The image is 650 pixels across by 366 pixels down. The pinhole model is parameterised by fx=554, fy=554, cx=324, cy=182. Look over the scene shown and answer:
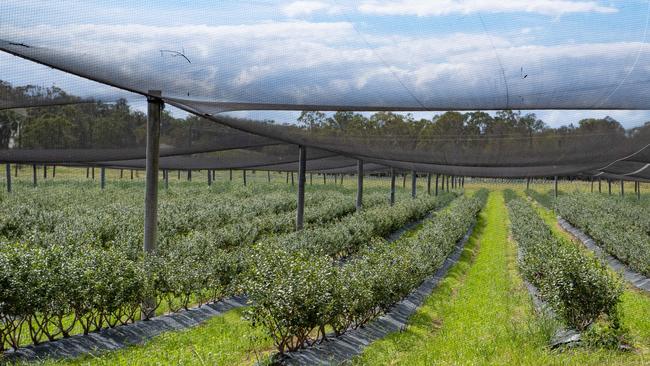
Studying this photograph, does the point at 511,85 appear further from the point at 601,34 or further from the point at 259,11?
the point at 259,11

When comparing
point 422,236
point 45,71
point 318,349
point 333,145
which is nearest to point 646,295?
point 422,236

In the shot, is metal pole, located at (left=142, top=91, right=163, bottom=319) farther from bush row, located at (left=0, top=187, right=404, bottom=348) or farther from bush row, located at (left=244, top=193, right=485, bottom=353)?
bush row, located at (left=244, top=193, right=485, bottom=353)

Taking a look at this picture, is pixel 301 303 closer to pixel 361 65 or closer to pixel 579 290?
pixel 361 65

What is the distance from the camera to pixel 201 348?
19.9ft

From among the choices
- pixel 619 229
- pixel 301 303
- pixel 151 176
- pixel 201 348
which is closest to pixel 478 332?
pixel 301 303

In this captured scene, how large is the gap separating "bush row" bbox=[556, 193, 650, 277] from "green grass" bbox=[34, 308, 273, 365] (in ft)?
28.3

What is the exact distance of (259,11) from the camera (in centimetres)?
495

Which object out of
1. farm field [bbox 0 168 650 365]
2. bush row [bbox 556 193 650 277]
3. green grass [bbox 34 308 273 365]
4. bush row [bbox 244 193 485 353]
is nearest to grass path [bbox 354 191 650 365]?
farm field [bbox 0 168 650 365]

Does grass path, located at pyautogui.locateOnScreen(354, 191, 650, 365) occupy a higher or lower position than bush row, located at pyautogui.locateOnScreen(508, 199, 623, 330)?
lower

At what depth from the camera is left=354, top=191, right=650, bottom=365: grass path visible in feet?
17.4

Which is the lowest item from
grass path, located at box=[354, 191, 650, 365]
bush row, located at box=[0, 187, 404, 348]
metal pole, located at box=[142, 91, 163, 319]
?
grass path, located at box=[354, 191, 650, 365]

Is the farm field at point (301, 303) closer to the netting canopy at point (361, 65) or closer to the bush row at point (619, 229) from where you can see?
the bush row at point (619, 229)

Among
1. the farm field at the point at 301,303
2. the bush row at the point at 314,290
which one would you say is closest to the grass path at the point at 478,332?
the farm field at the point at 301,303

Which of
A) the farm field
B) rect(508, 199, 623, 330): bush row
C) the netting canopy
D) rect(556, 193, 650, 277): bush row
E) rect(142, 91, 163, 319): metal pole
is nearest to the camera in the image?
the netting canopy
